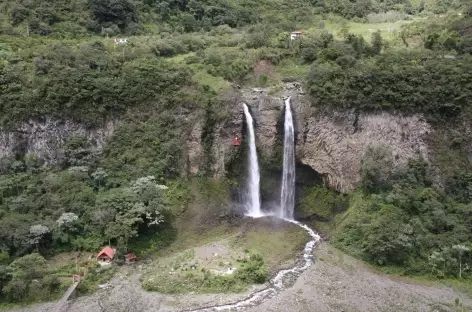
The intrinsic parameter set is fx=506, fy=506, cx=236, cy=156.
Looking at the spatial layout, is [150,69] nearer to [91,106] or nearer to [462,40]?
[91,106]

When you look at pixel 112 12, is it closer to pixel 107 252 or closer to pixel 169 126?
pixel 169 126

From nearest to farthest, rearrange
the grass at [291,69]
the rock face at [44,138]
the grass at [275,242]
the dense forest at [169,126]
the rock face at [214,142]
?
the dense forest at [169,126], the grass at [275,242], the rock face at [44,138], the rock face at [214,142], the grass at [291,69]

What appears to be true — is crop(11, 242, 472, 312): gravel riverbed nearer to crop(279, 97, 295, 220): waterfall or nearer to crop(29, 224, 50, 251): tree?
crop(29, 224, 50, 251): tree

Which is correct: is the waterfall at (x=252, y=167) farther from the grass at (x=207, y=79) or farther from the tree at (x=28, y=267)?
the tree at (x=28, y=267)

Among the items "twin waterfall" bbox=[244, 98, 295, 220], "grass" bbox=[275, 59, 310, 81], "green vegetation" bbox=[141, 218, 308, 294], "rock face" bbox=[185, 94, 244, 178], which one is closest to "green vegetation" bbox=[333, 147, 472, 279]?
"green vegetation" bbox=[141, 218, 308, 294]

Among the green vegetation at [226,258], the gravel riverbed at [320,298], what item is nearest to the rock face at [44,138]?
the green vegetation at [226,258]

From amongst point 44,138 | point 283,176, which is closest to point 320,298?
point 283,176

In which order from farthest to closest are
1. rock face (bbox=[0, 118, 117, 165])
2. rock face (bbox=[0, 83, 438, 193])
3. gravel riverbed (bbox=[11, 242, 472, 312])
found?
rock face (bbox=[0, 83, 438, 193])
rock face (bbox=[0, 118, 117, 165])
gravel riverbed (bbox=[11, 242, 472, 312])
